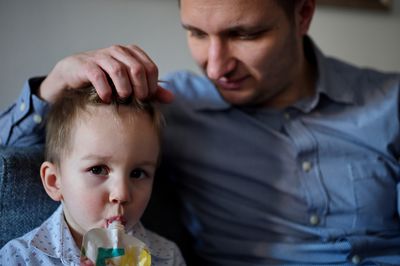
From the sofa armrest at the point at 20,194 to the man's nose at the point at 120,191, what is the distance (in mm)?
217

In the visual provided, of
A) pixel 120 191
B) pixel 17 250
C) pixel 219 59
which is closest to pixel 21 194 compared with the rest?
pixel 17 250

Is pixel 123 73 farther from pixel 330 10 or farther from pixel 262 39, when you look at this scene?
pixel 330 10

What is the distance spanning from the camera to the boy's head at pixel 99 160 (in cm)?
85

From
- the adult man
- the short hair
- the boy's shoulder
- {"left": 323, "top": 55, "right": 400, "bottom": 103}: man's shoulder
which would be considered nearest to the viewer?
the short hair

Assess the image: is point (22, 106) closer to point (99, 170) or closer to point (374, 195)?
point (99, 170)

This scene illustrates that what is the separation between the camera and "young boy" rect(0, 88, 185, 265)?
85cm

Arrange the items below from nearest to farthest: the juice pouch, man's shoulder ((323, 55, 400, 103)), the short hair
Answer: the juice pouch, the short hair, man's shoulder ((323, 55, 400, 103))

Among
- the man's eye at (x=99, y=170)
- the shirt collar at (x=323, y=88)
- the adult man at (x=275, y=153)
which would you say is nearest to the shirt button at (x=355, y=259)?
the adult man at (x=275, y=153)

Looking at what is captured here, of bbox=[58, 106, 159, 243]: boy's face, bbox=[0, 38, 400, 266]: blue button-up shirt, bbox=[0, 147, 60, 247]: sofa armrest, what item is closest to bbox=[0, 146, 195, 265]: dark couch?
bbox=[0, 147, 60, 247]: sofa armrest

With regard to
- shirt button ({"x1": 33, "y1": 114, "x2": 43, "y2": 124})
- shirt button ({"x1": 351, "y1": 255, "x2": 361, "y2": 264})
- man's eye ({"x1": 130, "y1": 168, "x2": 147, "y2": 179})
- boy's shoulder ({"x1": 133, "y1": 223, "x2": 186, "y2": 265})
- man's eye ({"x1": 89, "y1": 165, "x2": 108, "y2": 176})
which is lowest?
shirt button ({"x1": 351, "y1": 255, "x2": 361, "y2": 264})

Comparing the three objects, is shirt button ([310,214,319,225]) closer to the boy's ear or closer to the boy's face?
the boy's face

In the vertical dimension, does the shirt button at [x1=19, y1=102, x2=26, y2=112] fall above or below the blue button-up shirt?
above

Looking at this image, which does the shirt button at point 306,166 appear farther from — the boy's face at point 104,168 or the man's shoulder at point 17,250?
the man's shoulder at point 17,250

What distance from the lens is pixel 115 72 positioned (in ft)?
2.84
